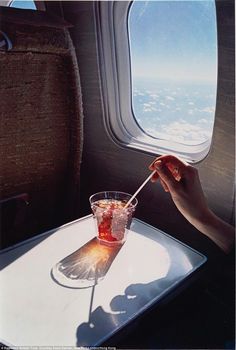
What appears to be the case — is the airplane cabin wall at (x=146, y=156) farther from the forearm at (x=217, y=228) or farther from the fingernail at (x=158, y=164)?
the fingernail at (x=158, y=164)

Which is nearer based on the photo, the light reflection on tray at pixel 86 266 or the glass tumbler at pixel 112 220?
the light reflection on tray at pixel 86 266

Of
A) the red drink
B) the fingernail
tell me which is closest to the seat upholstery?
the red drink

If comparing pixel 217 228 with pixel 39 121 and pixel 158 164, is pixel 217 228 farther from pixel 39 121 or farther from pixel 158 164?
pixel 39 121

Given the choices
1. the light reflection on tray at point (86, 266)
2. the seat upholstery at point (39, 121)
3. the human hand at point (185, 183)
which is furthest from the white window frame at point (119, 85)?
the light reflection on tray at point (86, 266)

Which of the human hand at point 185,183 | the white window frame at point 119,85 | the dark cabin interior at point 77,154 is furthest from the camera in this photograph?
the white window frame at point 119,85

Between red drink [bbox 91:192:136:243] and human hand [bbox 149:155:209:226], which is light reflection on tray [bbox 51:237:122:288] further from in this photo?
human hand [bbox 149:155:209:226]

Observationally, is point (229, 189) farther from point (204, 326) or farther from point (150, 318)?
point (150, 318)

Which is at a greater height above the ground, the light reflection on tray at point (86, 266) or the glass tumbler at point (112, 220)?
the glass tumbler at point (112, 220)

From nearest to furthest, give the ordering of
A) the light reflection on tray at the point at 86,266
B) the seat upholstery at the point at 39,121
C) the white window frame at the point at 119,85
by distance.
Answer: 1. the light reflection on tray at the point at 86,266
2. the seat upholstery at the point at 39,121
3. the white window frame at the point at 119,85

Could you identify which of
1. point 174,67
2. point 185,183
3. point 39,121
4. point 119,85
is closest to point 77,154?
point 39,121

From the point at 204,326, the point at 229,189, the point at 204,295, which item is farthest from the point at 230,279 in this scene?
the point at 229,189
